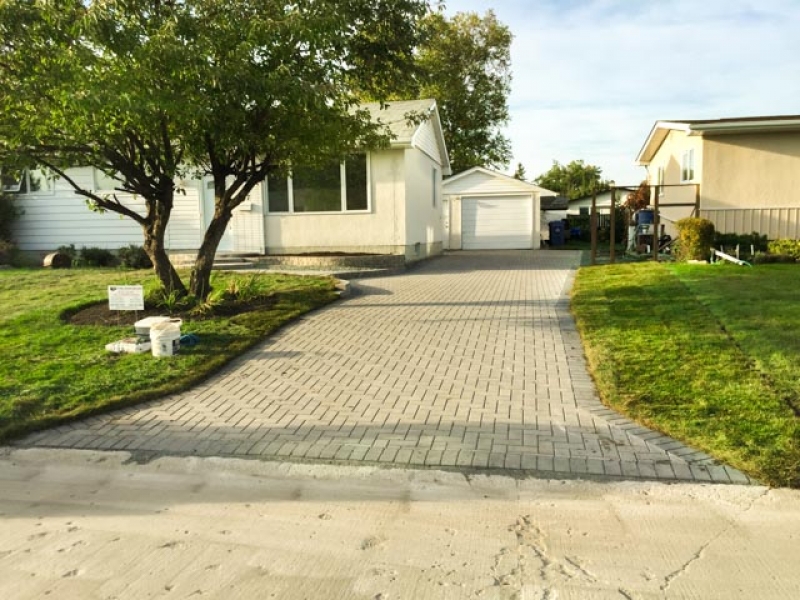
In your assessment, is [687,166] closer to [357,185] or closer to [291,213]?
[357,185]

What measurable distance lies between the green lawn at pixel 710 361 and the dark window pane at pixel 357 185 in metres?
7.32

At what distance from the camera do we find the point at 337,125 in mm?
9227

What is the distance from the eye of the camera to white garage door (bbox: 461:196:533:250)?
25.7m

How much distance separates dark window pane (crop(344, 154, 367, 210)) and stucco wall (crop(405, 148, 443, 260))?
1154 mm

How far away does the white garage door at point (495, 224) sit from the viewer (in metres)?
25.7

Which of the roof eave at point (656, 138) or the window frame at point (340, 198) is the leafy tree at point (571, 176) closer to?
the roof eave at point (656, 138)

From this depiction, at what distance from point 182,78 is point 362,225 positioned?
9.52 meters

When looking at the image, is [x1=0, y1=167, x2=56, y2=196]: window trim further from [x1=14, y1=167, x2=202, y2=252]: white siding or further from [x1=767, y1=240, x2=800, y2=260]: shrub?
[x1=767, y1=240, x2=800, y2=260]: shrub

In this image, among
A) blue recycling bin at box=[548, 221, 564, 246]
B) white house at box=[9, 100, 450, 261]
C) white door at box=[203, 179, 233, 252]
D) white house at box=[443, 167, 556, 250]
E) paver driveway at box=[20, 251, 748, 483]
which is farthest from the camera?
blue recycling bin at box=[548, 221, 564, 246]

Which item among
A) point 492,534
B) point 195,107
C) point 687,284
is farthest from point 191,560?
point 687,284

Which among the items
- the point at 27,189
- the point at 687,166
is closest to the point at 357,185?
the point at 687,166

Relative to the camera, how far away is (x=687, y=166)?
59.7 ft

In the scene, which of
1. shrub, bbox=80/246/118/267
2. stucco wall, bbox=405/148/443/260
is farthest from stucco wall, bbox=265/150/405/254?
shrub, bbox=80/246/118/267

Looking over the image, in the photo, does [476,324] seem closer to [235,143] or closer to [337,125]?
[337,125]
